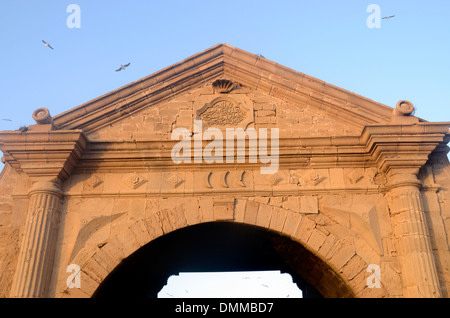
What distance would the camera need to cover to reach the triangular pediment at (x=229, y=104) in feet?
25.7

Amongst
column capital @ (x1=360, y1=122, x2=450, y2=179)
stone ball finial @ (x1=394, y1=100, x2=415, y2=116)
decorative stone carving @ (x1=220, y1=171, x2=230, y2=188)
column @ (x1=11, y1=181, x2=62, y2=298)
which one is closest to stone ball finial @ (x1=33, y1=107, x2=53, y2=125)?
column @ (x1=11, y1=181, x2=62, y2=298)

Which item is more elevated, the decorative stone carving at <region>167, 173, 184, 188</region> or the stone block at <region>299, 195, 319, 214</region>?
the decorative stone carving at <region>167, 173, 184, 188</region>

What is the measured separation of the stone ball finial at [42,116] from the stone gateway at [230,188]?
0.02m

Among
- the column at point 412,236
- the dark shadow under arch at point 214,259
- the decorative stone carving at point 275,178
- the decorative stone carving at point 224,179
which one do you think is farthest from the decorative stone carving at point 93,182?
the column at point 412,236

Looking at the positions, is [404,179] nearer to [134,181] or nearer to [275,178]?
[275,178]

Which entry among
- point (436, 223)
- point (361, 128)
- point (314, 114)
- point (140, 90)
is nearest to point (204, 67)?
point (140, 90)

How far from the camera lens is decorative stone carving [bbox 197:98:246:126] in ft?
25.9

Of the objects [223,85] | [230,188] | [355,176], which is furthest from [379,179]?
[223,85]

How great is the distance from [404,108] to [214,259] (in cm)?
411

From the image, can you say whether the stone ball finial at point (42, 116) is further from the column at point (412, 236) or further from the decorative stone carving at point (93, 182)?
the column at point (412, 236)

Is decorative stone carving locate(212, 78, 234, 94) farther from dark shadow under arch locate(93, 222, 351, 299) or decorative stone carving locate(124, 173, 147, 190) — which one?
dark shadow under arch locate(93, 222, 351, 299)

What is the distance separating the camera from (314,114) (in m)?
7.96

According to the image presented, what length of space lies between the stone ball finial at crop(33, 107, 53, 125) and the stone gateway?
0.02 metres

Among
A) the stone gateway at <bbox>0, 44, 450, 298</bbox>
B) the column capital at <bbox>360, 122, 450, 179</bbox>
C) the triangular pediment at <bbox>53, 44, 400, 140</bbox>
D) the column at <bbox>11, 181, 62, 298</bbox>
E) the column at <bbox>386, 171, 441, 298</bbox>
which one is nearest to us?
the column at <bbox>386, 171, 441, 298</bbox>
